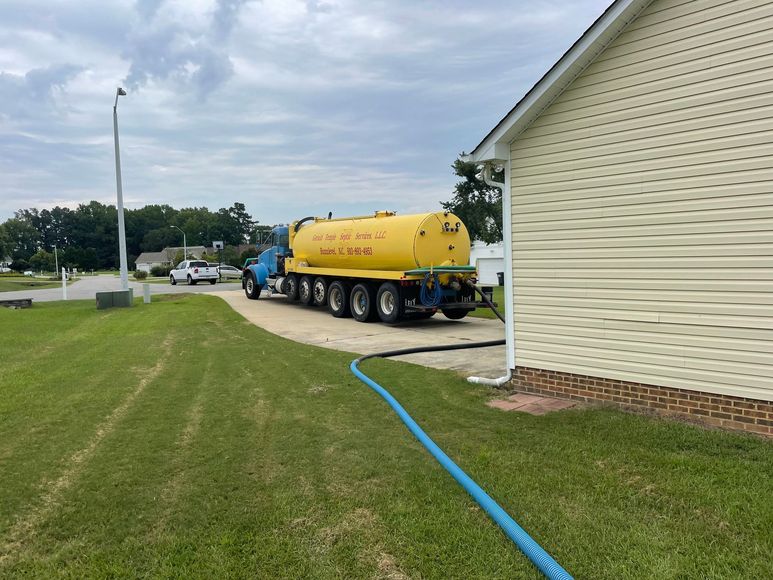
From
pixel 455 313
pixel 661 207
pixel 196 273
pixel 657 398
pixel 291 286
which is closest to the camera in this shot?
pixel 661 207

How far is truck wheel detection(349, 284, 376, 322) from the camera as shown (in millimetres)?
15812

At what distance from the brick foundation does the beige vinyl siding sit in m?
0.11

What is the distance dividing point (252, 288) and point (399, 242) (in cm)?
1142

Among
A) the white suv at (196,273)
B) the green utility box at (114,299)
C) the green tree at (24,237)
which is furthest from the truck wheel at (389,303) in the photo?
the green tree at (24,237)

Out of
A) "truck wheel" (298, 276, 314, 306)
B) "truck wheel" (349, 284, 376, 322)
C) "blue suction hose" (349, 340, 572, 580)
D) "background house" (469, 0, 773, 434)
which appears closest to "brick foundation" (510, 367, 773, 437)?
"background house" (469, 0, 773, 434)

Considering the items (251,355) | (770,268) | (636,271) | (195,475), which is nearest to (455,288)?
(251,355)

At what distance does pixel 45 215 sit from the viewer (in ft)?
470

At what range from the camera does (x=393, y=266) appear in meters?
Result: 15.0

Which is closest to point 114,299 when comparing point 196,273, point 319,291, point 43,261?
point 319,291

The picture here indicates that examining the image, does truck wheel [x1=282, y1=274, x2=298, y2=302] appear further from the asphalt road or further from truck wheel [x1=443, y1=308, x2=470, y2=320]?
the asphalt road

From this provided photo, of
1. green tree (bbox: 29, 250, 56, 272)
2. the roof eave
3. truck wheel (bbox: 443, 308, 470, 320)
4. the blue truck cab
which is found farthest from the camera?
green tree (bbox: 29, 250, 56, 272)

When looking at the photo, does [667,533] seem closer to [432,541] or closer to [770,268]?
[432,541]

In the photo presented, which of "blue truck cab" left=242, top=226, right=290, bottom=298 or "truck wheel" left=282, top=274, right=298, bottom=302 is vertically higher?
"blue truck cab" left=242, top=226, right=290, bottom=298

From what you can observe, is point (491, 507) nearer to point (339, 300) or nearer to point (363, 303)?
point (363, 303)
